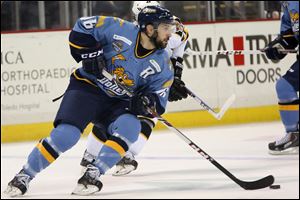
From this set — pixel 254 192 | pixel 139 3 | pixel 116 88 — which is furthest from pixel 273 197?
pixel 139 3

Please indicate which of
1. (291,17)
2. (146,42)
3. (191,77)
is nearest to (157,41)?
(146,42)

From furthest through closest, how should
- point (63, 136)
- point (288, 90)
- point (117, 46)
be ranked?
point (288, 90) < point (117, 46) < point (63, 136)

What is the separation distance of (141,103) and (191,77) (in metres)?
2.74

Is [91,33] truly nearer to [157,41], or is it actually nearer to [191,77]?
[157,41]

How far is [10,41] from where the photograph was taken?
552 centimetres

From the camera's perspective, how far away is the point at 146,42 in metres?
3.24

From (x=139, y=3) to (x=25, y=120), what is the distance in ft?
5.76

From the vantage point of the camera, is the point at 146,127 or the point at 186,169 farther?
the point at 186,169

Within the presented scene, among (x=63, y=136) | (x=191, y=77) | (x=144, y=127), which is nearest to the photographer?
(x=63, y=136)

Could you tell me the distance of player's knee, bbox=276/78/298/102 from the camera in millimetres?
4574

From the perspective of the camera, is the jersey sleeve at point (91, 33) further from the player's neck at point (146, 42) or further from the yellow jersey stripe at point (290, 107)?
the yellow jersey stripe at point (290, 107)

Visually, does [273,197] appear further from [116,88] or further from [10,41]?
[10,41]

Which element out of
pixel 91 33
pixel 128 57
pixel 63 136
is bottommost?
pixel 63 136

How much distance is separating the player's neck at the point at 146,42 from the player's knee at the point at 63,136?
43cm
